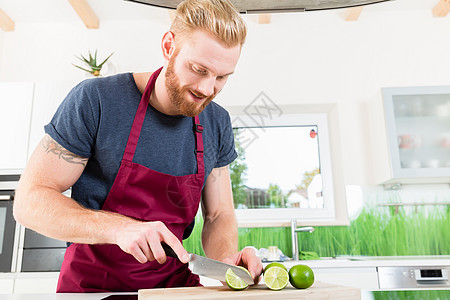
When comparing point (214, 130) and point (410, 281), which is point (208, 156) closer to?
point (214, 130)

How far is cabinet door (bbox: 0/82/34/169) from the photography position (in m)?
2.71

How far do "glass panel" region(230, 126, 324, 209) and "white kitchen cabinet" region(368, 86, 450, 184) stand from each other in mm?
541

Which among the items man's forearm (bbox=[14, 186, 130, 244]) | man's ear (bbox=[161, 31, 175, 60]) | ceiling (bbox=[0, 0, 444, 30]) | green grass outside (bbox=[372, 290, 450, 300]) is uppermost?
ceiling (bbox=[0, 0, 444, 30])

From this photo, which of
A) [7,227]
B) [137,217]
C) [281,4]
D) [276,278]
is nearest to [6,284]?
[7,227]

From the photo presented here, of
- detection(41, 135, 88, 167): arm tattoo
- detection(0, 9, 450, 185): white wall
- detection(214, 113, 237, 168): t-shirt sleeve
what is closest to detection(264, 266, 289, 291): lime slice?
detection(214, 113, 237, 168): t-shirt sleeve

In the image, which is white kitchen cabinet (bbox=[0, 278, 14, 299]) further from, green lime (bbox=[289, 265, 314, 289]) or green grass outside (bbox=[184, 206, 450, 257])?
green lime (bbox=[289, 265, 314, 289])

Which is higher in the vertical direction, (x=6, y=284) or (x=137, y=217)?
(x=137, y=217)

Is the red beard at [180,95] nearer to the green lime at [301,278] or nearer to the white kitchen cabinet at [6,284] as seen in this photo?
the green lime at [301,278]

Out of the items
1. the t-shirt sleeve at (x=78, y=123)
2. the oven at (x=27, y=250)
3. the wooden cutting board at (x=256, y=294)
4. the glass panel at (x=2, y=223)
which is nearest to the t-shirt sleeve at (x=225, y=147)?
the t-shirt sleeve at (x=78, y=123)

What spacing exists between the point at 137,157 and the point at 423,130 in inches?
98.3

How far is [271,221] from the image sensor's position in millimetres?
3160

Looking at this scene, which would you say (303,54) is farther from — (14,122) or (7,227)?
(7,227)

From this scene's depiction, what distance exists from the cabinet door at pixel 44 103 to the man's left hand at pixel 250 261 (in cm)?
205

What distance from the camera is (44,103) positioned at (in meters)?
2.81
